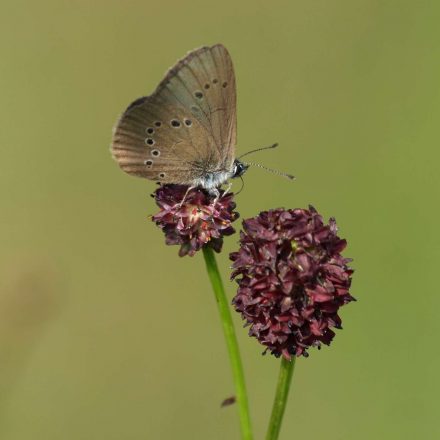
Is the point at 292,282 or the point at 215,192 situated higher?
the point at 215,192

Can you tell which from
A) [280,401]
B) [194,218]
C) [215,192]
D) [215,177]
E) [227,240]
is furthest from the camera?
[227,240]

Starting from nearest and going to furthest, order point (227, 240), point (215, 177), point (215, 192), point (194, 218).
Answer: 1. point (194, 218)
2. point (215, 192)
3. point (215, 177)
4. point (227, 240)

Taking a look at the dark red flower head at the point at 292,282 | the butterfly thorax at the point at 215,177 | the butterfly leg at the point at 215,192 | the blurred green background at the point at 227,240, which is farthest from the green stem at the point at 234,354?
the blurred green background at the point at 227,240

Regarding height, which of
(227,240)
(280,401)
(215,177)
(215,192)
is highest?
(227,240)

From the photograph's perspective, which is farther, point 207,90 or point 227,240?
point 227,240

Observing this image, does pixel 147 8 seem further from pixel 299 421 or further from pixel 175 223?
pixel 175 223

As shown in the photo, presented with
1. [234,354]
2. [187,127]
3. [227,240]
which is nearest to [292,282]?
[234,354]

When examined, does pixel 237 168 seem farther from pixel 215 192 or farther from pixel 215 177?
pixel 215 192

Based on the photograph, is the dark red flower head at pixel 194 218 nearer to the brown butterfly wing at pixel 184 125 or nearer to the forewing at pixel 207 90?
the brown butterfly wing at pixel 184 125
